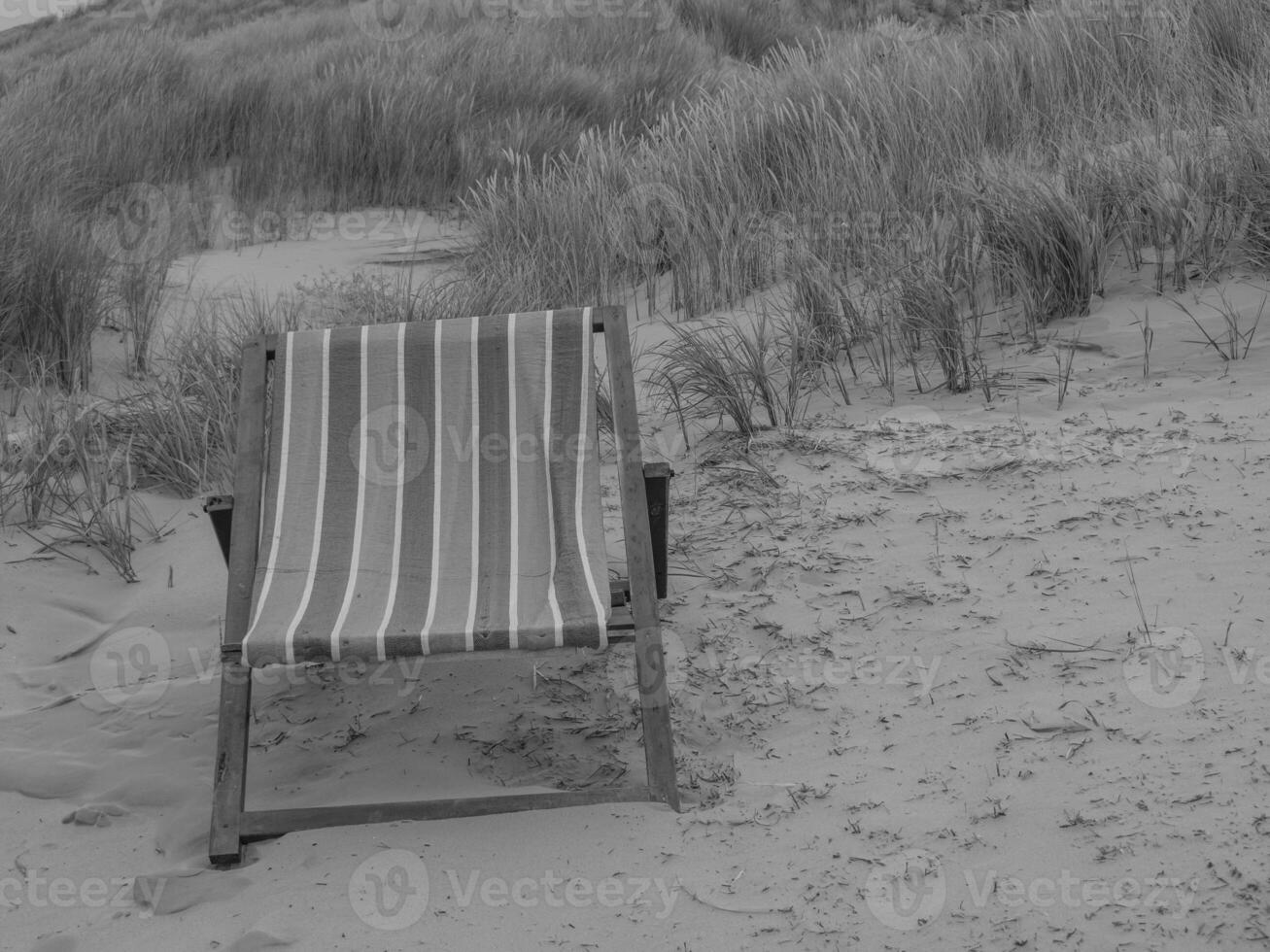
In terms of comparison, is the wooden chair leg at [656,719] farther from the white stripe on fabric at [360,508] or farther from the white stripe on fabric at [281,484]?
the white stripe on fabric at [281,484]

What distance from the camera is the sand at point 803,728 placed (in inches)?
92.4

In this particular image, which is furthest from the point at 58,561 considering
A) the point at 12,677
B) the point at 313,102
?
the point at 313,102

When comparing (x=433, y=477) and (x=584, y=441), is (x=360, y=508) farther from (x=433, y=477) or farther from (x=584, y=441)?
(x=584, y=441)

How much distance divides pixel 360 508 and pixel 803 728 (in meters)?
1.21

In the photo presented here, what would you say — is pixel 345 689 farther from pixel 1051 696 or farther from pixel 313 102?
pixel 313 102

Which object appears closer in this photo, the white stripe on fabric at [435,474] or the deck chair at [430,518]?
the deck chair at [430,518]

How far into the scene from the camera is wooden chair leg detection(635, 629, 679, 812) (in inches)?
104

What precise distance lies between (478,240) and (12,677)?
347 centimetres

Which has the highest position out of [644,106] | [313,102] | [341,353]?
[341,353]

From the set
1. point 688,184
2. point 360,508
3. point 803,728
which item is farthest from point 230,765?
point 688,184

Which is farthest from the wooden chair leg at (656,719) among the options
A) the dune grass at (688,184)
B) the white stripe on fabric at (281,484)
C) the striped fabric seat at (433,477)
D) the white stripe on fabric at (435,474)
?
the dune grass at (688,184)

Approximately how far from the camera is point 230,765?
2.65m

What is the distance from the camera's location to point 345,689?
→ 3287 millimetres

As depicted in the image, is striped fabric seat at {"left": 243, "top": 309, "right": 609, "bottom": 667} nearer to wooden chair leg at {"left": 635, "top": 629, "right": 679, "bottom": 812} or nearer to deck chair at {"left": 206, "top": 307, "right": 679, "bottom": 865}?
deck chair at {"left": 206, "top": 307, "right": 679, "bottom": 865}
